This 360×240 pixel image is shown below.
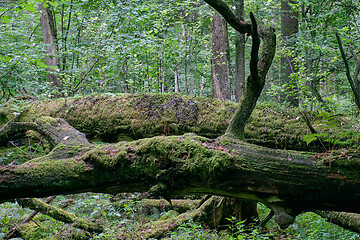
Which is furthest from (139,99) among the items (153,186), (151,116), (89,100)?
(153,186)

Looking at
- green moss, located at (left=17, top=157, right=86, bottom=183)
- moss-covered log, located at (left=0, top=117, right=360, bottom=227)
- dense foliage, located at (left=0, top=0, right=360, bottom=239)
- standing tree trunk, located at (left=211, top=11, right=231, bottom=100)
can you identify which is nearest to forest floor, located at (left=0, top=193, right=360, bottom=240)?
dense foliage, located at (left=0, top=0, right=360, bottom=239)

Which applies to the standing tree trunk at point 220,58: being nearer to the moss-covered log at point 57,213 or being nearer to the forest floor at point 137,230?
the forest floor at point 137,230

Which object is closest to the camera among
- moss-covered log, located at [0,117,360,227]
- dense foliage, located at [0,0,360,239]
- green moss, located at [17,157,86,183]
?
moss-covered log, located at [0,117,360,227]

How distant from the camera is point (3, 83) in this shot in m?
6.25

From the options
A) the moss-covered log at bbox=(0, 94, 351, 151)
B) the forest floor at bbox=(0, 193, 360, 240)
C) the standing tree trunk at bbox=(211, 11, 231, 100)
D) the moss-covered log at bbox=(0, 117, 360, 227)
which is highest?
the standing tree trunk at bbox=(211, 11, 231, 100)

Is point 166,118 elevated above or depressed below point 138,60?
below

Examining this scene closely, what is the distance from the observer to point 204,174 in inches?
104

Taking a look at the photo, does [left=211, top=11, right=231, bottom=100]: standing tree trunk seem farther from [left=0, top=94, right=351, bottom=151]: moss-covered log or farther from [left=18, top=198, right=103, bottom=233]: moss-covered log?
[left=18, top=198, right=103, bottom=233]: moss-covered log

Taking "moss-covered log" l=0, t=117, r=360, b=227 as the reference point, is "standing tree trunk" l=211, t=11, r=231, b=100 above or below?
above

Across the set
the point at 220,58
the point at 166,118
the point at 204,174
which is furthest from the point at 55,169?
the point at 220,58

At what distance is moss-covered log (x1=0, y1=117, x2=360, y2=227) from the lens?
8.35ft

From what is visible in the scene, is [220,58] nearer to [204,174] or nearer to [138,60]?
[138,60]

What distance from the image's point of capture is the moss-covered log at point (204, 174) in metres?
2.54

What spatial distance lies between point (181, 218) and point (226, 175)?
277 cm
